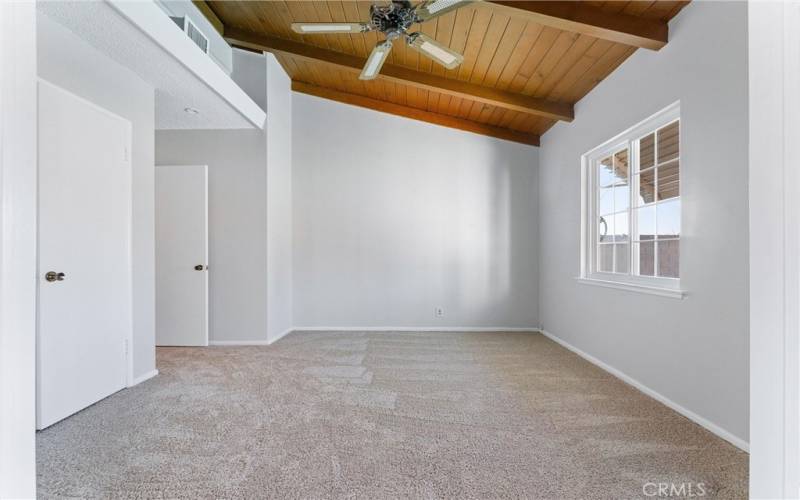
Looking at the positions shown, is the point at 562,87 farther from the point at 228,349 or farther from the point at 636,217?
the point at 228,349

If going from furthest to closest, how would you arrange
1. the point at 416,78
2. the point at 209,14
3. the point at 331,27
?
the point at 416,78, the point at 209,14, the point at 331,27

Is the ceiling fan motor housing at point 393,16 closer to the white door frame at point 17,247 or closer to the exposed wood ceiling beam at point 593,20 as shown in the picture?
the exposed wood ceiling beam at point 593,20

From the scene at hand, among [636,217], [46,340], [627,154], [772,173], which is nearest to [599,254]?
[636,217]

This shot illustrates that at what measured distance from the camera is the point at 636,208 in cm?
305

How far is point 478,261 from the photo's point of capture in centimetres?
493

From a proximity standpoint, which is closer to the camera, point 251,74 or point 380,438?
point 380,438

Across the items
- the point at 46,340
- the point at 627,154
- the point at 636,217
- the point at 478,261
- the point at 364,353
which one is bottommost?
the point at 364,353

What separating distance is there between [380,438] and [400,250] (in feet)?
9.93

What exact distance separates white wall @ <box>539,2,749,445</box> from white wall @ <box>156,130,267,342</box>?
3.39 metres

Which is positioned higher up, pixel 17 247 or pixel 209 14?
pixel 209 14

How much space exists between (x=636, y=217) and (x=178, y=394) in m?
3.70

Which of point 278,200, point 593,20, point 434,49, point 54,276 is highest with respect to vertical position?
point 593,20

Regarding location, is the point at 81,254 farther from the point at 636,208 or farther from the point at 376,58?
the point at 636,208

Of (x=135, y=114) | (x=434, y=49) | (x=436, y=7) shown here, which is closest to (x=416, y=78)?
(x=434, y=49)
